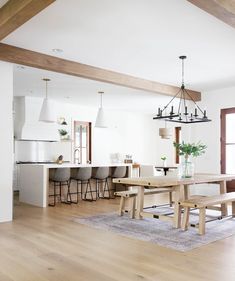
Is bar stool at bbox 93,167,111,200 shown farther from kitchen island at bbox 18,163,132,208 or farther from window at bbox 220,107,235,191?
window at bbox 220,107,235,191

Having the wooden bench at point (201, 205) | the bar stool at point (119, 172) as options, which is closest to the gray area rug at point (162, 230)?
the wooden bench at point (201, 205)

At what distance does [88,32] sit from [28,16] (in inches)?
37.2

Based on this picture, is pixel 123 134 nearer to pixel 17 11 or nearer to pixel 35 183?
pixel 35 183

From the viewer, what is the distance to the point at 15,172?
829 cm

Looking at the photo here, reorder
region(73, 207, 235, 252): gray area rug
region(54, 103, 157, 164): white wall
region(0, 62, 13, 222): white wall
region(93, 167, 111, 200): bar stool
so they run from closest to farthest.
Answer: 1. region(73, 207, 235, 252): gray area rug
2. region(0, 62, 13, 222): white wall
3. region(93, 167, 111, 200): bar stool
4. region(54, 103, 157, 164): white wall

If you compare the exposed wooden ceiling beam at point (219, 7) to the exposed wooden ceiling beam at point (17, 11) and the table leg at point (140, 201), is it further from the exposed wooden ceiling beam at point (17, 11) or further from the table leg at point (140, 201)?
the table leg at point (140, 201)

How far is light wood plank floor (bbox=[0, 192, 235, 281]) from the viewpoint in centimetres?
277

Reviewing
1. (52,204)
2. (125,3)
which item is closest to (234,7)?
(125,3)

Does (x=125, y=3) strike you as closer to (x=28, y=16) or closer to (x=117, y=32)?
(x=117, y=32)

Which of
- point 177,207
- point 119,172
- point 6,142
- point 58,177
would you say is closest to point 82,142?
point 119,172

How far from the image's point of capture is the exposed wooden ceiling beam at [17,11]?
3.13 metres

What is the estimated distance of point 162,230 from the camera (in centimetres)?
442

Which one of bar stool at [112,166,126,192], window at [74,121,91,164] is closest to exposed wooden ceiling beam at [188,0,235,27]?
bar stool at [112,166,126,192]

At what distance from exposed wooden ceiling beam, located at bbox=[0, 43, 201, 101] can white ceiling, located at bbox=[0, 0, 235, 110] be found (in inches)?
5.4
